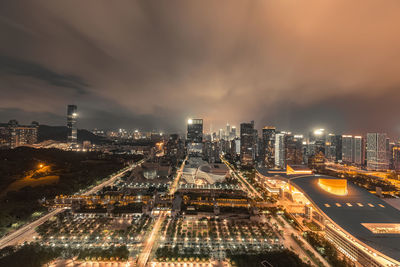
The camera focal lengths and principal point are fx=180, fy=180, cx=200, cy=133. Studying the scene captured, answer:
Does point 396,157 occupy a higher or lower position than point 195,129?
lower

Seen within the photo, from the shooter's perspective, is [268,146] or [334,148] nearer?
[268,146]

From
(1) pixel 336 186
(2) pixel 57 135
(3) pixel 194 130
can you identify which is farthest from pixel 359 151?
(2) pixel 57 135

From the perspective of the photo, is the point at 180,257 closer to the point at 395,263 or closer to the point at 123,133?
the point at 395,263

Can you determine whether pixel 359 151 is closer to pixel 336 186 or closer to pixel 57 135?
pixel 336 186

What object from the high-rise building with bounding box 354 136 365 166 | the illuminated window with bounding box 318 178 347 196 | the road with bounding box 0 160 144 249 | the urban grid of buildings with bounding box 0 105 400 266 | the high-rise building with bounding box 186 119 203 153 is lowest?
the road with bounding box 0 160 144 249

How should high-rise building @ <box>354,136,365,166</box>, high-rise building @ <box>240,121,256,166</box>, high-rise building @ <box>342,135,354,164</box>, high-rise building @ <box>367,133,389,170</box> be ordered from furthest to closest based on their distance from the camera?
high-rise building @ <box>342,135,354,164</box>, high-rise building @ <box>354,136,365,166</box>, high-rise building @ <box>240,121,256,166</box>, high-rise building @ <box>367,133,389,170</box>

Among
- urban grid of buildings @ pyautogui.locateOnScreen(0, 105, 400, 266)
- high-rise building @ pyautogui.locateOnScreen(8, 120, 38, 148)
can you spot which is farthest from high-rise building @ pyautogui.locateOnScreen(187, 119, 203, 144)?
high-rise building @ pyautogui.locateOnScreen(8, 120, 38, 148)

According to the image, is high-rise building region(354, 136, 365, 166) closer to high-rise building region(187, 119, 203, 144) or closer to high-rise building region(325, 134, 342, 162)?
high-rise building region(325, 134, 342, 162)

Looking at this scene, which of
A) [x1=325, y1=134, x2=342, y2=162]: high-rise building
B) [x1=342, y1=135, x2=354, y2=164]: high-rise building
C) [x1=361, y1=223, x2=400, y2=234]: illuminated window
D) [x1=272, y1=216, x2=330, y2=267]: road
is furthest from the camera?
[x1=325, y1=134, x2=342, y2=162]: high-rise building
